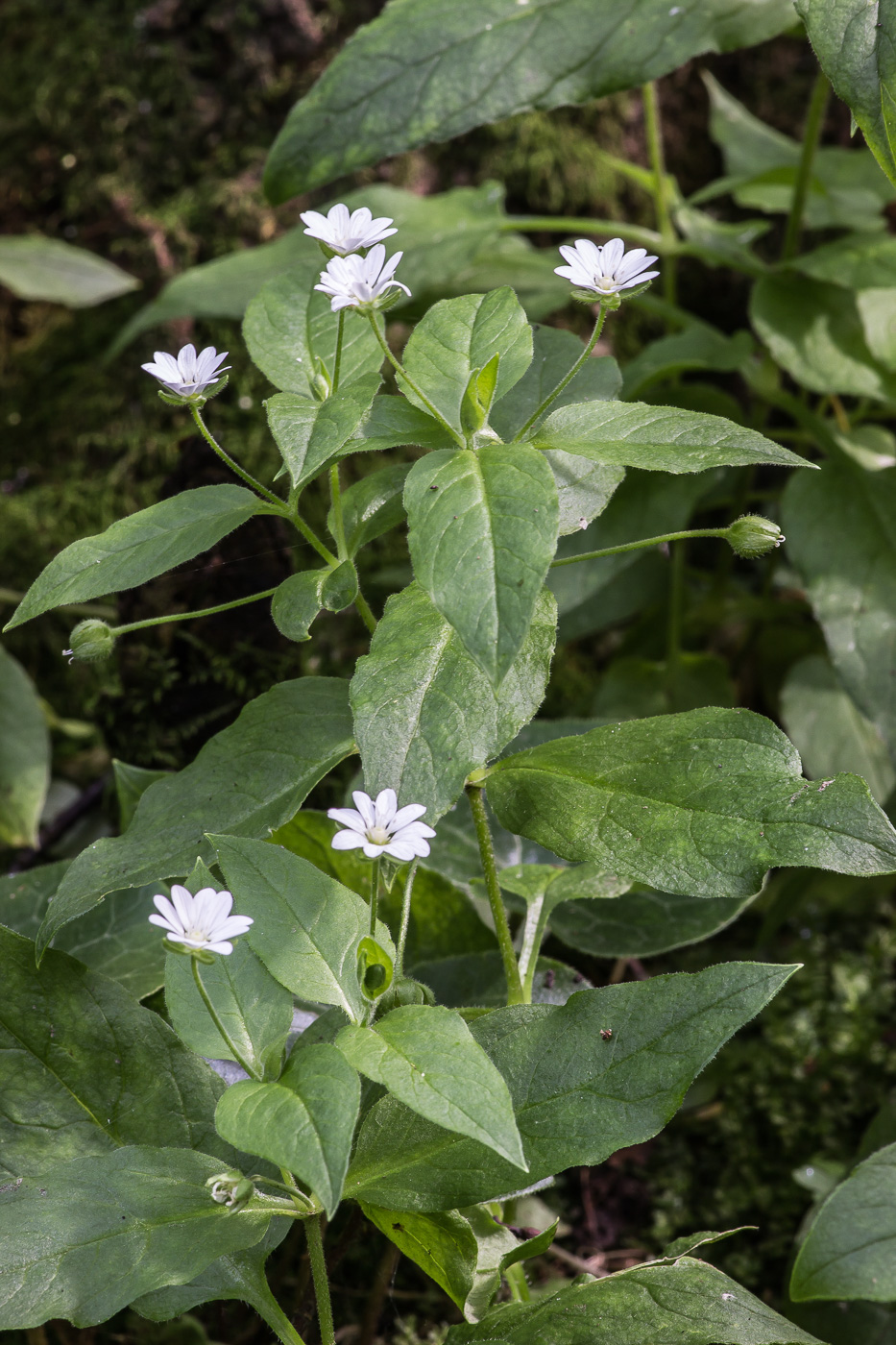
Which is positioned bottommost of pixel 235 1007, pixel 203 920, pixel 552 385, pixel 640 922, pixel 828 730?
pixel 828 730

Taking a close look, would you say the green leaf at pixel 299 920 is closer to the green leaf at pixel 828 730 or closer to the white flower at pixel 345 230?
the white flower at pixel 345 230

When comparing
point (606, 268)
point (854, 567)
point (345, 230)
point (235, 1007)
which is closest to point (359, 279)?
point (345, 230)

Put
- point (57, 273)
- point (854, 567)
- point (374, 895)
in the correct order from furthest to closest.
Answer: point (57, 273), point (854, 567), point (374, 895)

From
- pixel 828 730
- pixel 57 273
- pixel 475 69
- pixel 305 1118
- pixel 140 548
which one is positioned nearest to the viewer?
pixel 305 1118

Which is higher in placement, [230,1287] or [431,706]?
[431,706]

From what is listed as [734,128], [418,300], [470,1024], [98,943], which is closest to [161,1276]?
[470,1024]

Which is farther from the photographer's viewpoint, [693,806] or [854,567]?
[854,567]

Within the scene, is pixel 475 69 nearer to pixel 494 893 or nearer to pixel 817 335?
pixel 817 335

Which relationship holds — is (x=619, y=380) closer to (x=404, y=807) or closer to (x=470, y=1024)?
(x=404, y=807)
